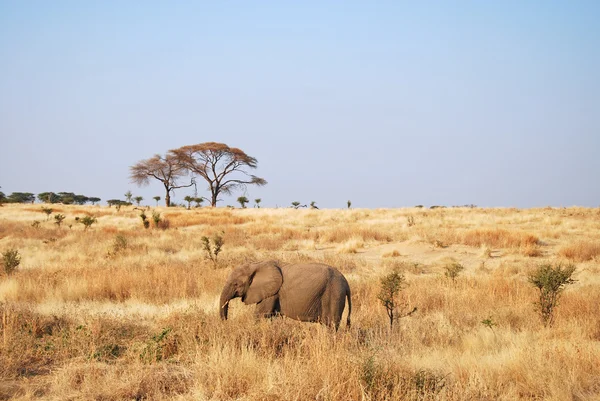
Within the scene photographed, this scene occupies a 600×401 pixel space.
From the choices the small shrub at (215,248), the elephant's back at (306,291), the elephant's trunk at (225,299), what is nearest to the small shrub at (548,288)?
the elephant's back at (306,291)

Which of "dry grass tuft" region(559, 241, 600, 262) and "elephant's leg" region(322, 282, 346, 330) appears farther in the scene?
"dry grass tuft" region(559, 241, 600, 262)

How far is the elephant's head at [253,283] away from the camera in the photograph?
8203 mm

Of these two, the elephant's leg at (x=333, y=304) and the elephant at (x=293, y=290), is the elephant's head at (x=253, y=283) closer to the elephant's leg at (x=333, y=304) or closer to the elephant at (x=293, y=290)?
the elephant at (x=293, y=290)

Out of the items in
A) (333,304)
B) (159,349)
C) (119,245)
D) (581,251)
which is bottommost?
(159,349)

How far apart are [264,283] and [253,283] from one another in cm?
24

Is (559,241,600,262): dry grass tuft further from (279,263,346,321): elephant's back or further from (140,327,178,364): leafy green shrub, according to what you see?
(140,327,178,364): leafy green shrub

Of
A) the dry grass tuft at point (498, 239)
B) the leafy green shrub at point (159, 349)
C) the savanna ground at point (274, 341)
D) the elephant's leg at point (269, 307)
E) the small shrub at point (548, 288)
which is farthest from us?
the dry grass tuft at point (498, 239)

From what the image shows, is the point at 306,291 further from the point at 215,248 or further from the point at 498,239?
the point at 498,239

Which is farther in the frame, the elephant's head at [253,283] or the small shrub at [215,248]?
the small shrub at [215,248]

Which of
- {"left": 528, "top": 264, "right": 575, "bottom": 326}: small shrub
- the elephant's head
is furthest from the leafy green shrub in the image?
{"left": 528, "top": 264, "right": 575, "bottom": 326}: small shrub

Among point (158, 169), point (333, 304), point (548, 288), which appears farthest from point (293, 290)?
point (158, 169)

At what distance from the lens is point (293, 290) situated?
802 cm

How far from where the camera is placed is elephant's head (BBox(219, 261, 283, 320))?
26.9 ft

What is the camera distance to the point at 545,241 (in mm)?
23031
